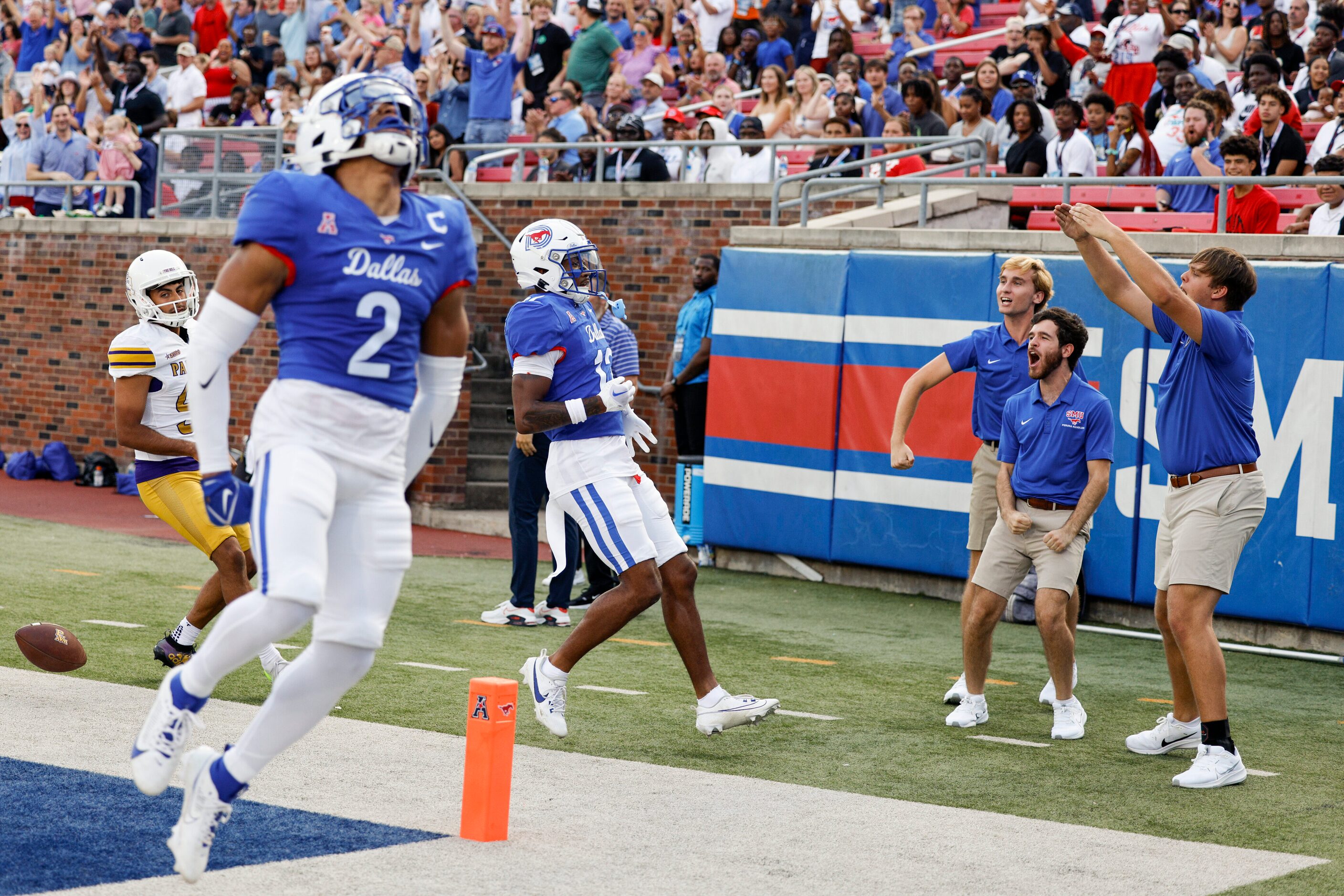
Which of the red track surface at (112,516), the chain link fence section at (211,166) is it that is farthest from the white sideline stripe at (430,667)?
the chain link fence section at (211,166)

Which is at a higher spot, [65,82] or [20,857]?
[65,82]

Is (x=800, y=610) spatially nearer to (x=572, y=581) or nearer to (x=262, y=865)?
(x=572, y=581)

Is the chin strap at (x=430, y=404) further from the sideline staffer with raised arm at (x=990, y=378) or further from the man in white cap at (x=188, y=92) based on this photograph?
the man in white cap at (x=188, y=92)

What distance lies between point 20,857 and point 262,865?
66cm

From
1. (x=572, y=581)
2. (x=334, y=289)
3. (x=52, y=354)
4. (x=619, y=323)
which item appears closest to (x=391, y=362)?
(x=334, y=289)

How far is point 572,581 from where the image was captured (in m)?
10.2

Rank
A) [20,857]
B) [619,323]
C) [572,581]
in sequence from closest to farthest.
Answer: [20,857], [619,323], [572,581]

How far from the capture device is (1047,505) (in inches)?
292

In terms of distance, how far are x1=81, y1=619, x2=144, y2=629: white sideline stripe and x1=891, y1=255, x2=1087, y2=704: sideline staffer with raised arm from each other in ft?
14.1

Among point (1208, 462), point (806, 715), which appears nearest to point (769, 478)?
point (806, 715)

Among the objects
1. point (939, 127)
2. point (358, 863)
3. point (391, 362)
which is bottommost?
point (358, 863)

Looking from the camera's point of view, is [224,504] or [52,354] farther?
[52,354]

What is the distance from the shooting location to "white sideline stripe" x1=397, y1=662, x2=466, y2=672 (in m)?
8.25

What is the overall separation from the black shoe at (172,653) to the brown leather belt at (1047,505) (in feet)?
13.1
